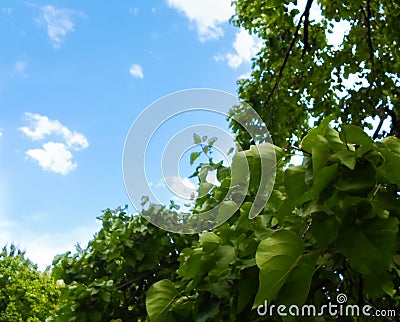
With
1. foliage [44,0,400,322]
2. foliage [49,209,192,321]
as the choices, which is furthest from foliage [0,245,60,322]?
foliage [44,0,400,322]

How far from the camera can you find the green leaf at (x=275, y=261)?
972 mm

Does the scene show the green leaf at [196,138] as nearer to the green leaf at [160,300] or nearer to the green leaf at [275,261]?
the green leaf at [160,300]

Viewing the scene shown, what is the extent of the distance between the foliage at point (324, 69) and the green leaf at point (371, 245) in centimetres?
402

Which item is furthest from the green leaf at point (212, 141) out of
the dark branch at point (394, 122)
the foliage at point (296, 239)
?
the dark branch at point (394, 122)

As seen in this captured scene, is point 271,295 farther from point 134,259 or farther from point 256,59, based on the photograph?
point 256,59

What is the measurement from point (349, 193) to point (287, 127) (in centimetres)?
555

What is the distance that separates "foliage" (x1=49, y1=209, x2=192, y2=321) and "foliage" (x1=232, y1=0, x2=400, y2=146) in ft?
5.31

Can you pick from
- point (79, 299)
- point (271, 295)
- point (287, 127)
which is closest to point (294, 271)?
point (271, 295)

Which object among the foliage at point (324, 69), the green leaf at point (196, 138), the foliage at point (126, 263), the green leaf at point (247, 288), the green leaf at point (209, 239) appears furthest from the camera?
the foliage at point (324, 69)

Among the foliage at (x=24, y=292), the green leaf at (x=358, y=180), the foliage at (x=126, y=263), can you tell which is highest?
the foliage at (x=24, y=292)

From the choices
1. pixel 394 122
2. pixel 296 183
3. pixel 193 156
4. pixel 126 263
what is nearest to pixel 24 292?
pixel 126 263

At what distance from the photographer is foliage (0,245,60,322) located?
970cm

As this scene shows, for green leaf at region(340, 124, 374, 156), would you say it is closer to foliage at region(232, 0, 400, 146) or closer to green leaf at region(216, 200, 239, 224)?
green leaf at region(216, 200, 239, 224)

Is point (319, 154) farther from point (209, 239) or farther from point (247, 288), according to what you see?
point (209, 239)
